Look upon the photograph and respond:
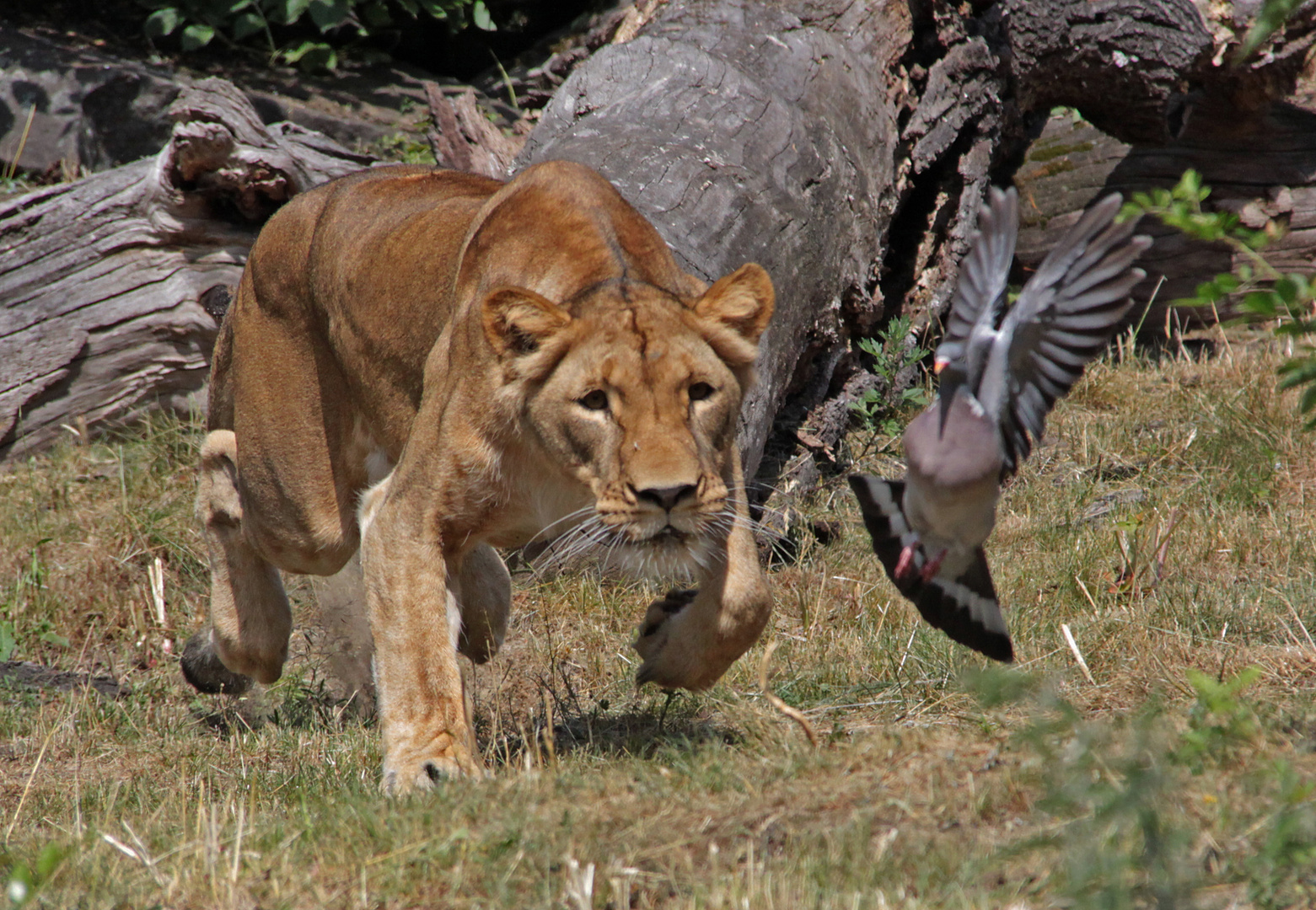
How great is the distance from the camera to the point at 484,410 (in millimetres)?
3633

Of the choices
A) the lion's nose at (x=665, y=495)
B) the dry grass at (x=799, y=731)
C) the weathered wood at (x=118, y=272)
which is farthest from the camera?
the weathered wood at (x=118, y=272)

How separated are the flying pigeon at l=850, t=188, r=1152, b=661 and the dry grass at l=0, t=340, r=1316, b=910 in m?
0.53

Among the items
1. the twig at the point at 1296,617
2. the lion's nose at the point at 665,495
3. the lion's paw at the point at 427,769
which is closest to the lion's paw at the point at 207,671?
the lion's paw at the point at 427,769

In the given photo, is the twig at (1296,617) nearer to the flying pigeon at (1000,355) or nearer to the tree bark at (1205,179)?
the flying pigeon at (1000,355)

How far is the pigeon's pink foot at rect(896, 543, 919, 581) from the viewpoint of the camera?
3416 mm

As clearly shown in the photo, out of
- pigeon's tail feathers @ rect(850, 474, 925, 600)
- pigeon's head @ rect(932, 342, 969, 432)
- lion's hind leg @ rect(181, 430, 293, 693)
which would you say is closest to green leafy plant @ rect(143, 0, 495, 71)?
lion's hind leg @ rect(181, 430, 293, 693)

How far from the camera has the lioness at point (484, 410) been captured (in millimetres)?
3436

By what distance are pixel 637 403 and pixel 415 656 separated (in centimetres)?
91

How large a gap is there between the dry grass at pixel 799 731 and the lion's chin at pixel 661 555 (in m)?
0.45

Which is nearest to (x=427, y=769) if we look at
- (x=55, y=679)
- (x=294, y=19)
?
(x=55, y=679)

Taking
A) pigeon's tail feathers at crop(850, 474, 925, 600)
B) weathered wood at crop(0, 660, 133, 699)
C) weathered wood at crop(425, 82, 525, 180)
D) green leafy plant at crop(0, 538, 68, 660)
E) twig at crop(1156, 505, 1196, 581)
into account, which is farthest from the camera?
weathered wood at crop(425, 82, 525, 180)

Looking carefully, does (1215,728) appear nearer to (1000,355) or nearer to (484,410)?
(1000,355)

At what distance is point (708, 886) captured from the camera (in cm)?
252

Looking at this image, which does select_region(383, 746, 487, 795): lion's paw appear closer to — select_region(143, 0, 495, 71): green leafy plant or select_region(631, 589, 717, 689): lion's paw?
select_region(631, 589, 717, 689): lion's paw
